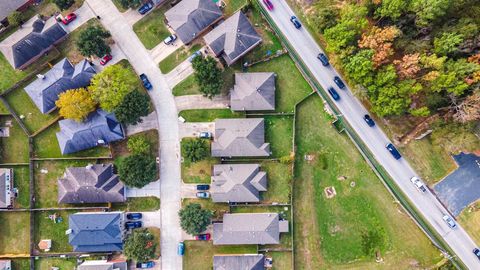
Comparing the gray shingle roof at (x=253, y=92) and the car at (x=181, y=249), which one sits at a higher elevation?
the gray shingle roof at (x=253, y=92)

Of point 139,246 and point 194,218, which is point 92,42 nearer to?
point 194,218

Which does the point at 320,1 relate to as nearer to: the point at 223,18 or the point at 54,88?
the point at 223,18

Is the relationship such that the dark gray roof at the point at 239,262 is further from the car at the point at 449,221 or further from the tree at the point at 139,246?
the car at the point at 449,221

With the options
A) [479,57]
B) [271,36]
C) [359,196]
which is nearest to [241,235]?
[359,196]

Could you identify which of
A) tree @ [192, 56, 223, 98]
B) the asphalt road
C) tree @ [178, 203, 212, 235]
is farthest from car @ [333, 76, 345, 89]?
tree @ [178, 203, 212, 235]

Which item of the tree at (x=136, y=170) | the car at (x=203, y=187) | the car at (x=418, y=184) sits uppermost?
the tree at (x=136, y=170)

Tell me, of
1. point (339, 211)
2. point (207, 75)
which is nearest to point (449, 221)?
point (339, 211)

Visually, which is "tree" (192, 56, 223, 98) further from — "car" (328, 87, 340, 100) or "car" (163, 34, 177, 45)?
"car" (328, 87, 340, 100)

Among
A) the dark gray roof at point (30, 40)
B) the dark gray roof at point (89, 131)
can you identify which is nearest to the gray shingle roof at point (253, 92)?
the dark gray roof at point (89, 131)

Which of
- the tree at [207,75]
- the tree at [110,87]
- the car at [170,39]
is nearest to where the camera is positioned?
the tree at [110,87]
